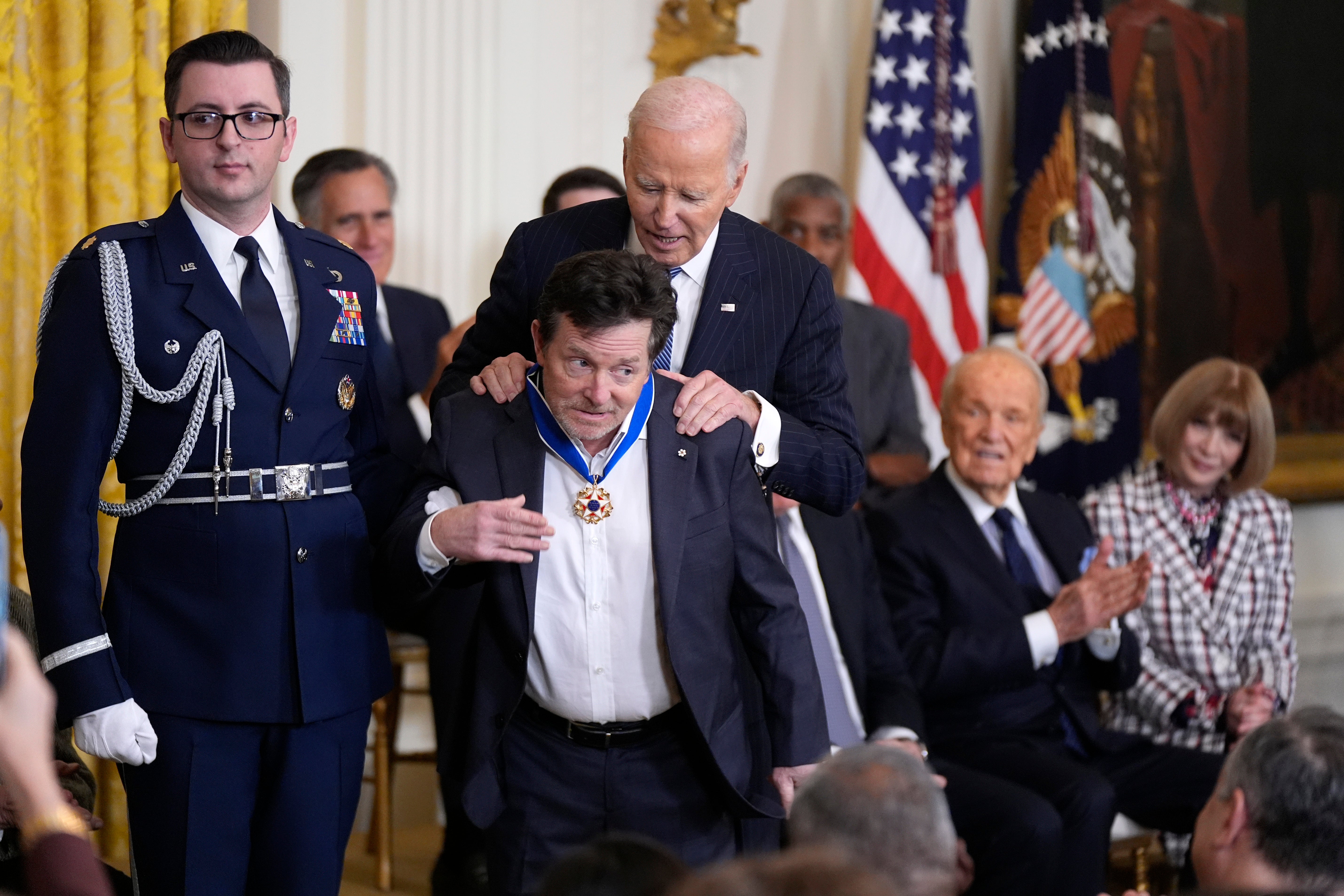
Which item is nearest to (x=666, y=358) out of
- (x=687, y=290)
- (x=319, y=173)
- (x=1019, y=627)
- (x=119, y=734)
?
(x=687, y=290)

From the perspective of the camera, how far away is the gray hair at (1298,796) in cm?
212

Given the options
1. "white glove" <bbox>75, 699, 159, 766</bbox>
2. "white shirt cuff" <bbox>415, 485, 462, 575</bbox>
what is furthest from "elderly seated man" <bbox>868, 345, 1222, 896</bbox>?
"white glove" <bbox>75, 699, 159, 766</bbox>

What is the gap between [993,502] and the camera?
4125mm

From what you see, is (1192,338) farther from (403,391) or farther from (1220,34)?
(403,391)

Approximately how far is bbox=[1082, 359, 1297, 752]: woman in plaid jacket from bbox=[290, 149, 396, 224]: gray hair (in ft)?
7.98

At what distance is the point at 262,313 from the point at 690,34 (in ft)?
11.3

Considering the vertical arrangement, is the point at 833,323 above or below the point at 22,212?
below

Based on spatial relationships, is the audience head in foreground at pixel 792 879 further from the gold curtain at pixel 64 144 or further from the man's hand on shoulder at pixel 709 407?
the gold curtain at pixel 64 144

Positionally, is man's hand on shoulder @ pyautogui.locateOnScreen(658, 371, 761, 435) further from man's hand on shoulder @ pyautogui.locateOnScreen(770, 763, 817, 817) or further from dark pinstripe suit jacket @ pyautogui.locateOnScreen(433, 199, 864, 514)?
man's hand on shoulder @ pyautogui.locateOnScreen(770, 763, 817, 817)

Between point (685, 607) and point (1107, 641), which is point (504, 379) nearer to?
point (685, 607)

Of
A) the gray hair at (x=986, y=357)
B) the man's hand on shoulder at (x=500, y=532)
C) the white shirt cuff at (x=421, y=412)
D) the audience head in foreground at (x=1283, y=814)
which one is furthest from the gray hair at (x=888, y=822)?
the white shirt cuff at (x=421, y=412)

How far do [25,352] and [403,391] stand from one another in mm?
1033

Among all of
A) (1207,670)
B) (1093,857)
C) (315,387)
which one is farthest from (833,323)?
(1207,670)

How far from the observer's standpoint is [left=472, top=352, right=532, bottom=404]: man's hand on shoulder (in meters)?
2.64
